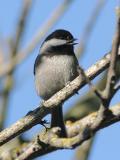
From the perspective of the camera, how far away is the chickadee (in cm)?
470

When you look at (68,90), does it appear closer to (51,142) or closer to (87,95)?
(51,142)

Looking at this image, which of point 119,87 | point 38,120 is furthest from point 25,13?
point 119,87

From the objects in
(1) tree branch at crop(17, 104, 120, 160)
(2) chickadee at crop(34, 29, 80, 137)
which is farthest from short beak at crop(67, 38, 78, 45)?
(1) tree branch at crop(17, 104, 120, 160)

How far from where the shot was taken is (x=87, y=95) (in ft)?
15.0

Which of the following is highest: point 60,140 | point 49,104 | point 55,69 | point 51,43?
point 51,43

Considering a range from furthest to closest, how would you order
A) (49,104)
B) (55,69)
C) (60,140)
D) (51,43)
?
(51,43)
(55,69)
(49,104)
(60,140)

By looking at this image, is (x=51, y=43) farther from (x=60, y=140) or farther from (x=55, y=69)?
(x=60, y=140)

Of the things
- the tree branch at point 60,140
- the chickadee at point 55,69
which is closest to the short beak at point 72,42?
the chickadee at point 55,69

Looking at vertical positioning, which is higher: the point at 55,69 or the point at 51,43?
the point at 51,43

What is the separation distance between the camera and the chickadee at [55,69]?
4699mm

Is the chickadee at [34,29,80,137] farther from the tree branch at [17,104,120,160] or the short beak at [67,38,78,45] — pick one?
the tree branch at [17,104,120,160]

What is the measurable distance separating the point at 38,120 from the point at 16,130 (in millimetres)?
189

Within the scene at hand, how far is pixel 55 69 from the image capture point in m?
4.77

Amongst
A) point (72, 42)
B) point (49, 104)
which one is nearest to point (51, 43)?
point (72, 42)
